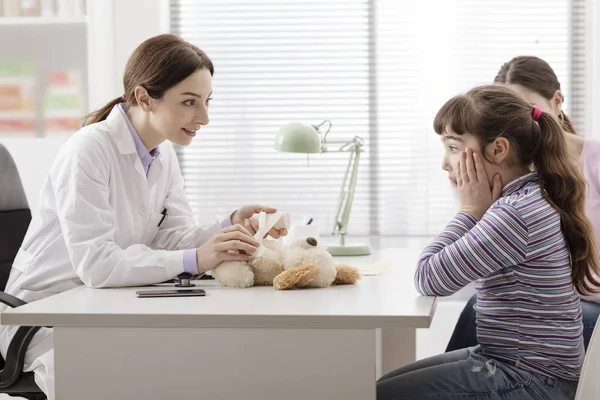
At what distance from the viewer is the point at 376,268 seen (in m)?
2.05

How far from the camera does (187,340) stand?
1.36 meters

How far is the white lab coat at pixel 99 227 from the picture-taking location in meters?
1.69

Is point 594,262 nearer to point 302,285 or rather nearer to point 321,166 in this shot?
point 302,285

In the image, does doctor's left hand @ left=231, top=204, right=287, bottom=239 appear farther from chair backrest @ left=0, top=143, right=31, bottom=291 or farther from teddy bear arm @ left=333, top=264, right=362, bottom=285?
chair backrest @ left=0, top=143, right=31, bottom=291

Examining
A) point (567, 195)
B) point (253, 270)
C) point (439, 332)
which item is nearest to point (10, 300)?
point (253, 270)

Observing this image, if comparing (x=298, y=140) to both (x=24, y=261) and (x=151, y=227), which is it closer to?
(x=151, y=227)

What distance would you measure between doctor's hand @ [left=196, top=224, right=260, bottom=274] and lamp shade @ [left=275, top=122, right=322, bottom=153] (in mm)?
821

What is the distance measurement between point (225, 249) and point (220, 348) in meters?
0.34

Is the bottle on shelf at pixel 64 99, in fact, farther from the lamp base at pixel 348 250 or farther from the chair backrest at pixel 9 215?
the lamp base at pixel 348 250

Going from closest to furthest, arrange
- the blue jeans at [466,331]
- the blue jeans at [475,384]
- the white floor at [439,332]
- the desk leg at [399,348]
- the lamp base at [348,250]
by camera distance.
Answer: the blue jeans at [475,384] < the blue jeans at [466,331] < the desk leg at [399,348] < the lamp base at [348,250] < the white floor at [439,332]

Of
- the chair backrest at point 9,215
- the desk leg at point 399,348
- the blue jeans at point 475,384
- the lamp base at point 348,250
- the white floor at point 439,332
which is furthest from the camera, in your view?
the white floor at point 439,332

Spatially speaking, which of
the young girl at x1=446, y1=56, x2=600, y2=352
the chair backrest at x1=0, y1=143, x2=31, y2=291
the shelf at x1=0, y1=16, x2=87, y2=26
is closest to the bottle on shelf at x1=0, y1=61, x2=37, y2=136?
the shelf at x1=0, y1=16, x2=87, y2=26

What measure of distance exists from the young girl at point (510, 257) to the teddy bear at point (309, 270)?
21cm

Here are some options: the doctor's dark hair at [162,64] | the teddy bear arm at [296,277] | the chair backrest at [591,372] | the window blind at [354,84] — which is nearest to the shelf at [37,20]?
the window blind at [354,84]
